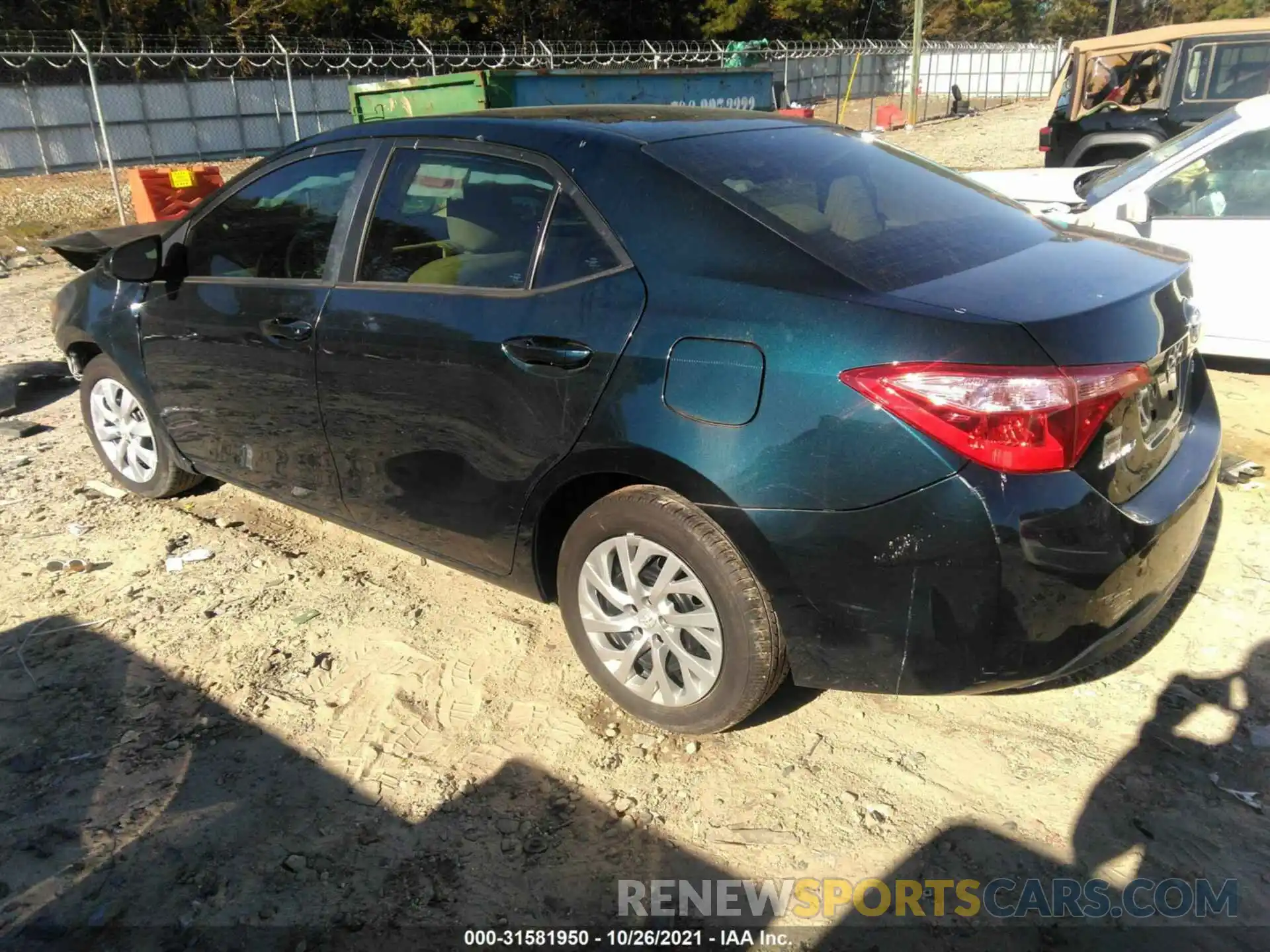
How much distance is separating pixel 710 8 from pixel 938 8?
29.0 metres

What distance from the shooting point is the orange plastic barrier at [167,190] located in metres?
11.8

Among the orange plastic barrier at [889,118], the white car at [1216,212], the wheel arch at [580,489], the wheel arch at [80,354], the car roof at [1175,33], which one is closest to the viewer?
the wheel arch at [580,489]

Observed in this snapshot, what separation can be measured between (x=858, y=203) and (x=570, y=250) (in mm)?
910

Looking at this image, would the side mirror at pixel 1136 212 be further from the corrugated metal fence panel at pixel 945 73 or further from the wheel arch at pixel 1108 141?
the corrugated metal fence panel at pixel 945 73

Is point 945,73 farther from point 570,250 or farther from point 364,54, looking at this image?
point 570,250

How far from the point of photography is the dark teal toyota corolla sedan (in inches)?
91.4

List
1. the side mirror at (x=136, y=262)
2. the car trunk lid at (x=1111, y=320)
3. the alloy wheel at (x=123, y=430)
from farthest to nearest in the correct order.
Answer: the alloy wheel at (x=123, y=430), the side mirror at (x=136, y=262), the car trunk lid at (x=1111, y=320)

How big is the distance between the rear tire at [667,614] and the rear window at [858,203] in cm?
82

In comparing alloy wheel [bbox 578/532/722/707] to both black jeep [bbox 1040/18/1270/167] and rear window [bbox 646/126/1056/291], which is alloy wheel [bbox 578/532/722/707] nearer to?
rear window [bbox 646/126/1056/291]

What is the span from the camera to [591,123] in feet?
10.2

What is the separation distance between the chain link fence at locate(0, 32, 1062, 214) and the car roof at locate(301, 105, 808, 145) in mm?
11049

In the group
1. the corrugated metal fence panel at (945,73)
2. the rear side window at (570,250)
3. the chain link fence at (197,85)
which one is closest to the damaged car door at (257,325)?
the rear side window at (570,250)

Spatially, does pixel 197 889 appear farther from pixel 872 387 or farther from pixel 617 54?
pixel 617 54

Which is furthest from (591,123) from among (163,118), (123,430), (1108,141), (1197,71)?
(163,118)
